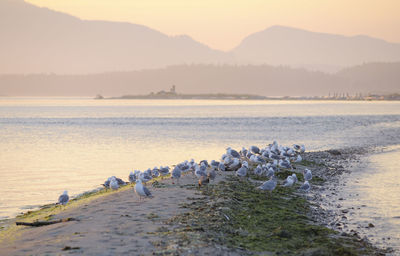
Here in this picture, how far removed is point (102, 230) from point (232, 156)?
12.6m

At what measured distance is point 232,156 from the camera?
880 inches

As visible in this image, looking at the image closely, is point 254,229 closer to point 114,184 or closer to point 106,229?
point 106,229

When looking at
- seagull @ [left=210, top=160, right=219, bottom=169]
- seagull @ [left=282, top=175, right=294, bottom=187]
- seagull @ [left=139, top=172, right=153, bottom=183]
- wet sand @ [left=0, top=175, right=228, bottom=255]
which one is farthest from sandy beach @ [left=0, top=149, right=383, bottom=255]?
seagull @ [left=210, top=160, right=219, bottom=169]

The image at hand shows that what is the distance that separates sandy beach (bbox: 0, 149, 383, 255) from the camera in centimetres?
919

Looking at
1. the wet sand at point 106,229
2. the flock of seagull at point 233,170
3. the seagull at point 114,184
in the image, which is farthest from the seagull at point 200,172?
the seagull at point 114,184

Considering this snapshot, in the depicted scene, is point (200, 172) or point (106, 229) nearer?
point (106, 229)

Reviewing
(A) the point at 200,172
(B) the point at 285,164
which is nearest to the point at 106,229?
(A) the point at 200,172

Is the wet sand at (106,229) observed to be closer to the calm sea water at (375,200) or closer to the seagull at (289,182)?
the seagull at (289,182)

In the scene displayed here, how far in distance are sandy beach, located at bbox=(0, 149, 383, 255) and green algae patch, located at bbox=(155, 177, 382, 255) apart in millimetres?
20

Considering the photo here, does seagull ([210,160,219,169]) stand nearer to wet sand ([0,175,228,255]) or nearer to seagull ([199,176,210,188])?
seagull ([199,176,210,188])

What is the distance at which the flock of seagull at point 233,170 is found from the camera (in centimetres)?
1501

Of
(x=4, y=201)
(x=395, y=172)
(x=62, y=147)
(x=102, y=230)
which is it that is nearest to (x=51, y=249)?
(x=102, y=230)

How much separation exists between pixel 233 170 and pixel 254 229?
8.58 meters

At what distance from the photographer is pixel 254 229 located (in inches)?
428
